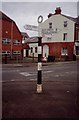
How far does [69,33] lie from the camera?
44.6 m

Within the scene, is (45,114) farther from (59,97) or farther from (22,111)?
(59,97)

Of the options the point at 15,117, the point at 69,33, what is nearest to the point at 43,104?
the point at 15,117

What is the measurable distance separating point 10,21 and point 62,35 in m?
9.98

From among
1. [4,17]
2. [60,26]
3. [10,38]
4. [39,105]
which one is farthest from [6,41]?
[39,105]

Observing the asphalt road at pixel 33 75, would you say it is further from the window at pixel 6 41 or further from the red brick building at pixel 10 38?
the window at pixel 6 41

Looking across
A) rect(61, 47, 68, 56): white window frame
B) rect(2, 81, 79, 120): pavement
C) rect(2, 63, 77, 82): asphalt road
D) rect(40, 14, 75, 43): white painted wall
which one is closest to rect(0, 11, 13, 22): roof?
rect(40, 14, 75, 43): white painted wall

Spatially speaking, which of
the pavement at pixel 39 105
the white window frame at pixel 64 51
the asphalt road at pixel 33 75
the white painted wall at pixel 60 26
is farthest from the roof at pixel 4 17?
the pavement at pixel 39 105

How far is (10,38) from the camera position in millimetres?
45281

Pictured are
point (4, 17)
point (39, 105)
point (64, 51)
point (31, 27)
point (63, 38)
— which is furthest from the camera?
point (64, 51)

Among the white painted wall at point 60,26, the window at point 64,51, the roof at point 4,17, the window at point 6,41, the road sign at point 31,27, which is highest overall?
the roof at point 4,17

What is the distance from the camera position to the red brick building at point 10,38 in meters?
44.2

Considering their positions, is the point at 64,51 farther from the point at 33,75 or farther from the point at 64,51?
the point at 33,75

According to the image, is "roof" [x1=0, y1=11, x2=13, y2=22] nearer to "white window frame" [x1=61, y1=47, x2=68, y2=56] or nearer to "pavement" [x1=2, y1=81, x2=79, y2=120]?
"white window frame" [x1=61, y1=47, x2=68, y2=56]

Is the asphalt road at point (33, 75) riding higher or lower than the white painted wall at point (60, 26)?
lower
